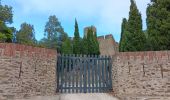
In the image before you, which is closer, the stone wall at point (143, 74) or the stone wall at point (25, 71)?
the stone wall at point (25, 71)

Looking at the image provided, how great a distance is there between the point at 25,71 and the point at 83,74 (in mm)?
2869

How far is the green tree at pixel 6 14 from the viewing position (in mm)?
19719

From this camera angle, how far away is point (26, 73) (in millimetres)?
7961

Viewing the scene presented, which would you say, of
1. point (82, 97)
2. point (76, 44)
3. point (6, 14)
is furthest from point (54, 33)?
point (82, 97)

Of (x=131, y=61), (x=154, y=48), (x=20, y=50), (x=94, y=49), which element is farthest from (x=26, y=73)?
(x=94, y=49)

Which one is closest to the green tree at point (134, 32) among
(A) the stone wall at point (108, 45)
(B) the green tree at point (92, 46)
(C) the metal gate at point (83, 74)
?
(C) the metal gate at point (83, 74)

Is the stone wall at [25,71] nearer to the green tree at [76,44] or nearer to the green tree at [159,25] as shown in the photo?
the green tree at [159,25]

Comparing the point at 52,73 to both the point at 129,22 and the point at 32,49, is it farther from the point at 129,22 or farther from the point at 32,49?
the point at 129,22

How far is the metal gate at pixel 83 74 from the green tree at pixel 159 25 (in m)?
3.11

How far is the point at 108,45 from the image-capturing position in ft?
84.6

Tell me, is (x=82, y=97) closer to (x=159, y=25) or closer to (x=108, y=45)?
(x=159, y=25)

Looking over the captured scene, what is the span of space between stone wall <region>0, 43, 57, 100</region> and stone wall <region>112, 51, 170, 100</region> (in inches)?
109

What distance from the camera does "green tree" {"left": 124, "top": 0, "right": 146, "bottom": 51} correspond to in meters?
13.3

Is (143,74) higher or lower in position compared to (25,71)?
lower
